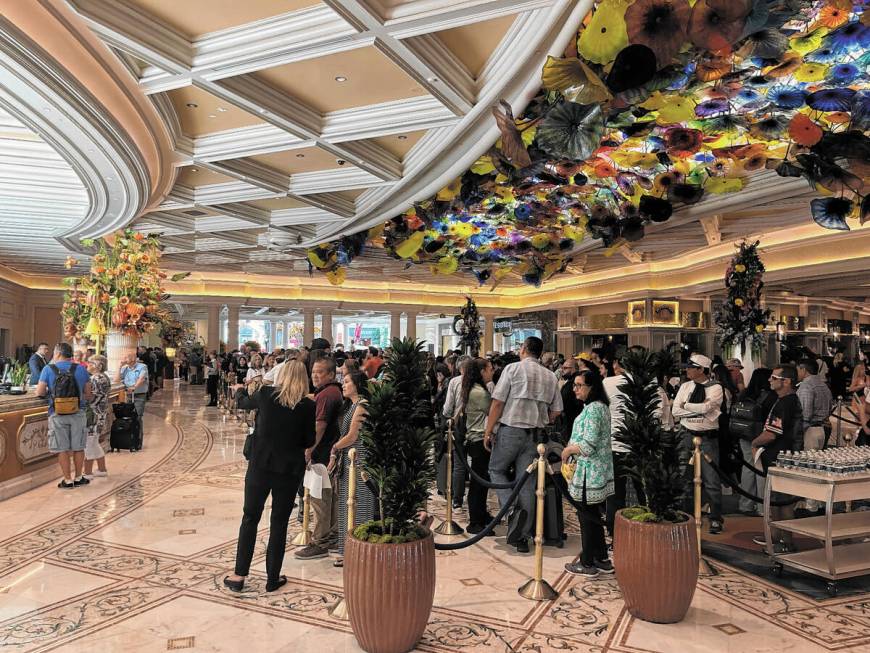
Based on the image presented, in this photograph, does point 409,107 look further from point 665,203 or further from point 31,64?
point 665,203

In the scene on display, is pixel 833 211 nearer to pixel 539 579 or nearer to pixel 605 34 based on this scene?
pixel 605 34

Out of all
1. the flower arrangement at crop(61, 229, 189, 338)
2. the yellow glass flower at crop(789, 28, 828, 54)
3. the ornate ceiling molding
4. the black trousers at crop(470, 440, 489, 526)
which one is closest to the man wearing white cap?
the black trousers at crop(470, 440, 489, 526)

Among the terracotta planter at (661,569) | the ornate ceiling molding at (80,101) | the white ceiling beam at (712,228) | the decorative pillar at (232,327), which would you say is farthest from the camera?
the decorative pillar at (232,327)

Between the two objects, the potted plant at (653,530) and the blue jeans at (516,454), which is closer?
the potted plant at (653,530)

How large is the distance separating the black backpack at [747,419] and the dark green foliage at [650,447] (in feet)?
7.63

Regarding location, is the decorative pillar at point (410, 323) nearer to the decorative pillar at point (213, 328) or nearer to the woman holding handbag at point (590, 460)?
the decorative pillar at point (213, 328)

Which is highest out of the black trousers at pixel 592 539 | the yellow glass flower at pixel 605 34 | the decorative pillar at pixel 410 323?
the yellow glass flower at pixel 605 34

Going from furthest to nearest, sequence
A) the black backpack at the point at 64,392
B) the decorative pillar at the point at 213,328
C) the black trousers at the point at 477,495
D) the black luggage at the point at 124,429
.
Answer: the decorative pillar at the point at 213,328, the black luggage at the point at 124,429, the black backpack at the point at 64,392, the black trousers at the point at 477,495

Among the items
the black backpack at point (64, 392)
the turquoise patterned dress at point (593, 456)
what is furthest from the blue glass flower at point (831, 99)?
the black backpack at point (64, 392)

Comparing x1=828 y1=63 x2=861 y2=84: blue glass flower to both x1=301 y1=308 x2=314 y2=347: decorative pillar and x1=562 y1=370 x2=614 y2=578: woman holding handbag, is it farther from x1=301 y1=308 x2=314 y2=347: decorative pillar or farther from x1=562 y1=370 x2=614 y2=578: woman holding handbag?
x1=301 y1=308 x2=314 y2=347: decorative pillar

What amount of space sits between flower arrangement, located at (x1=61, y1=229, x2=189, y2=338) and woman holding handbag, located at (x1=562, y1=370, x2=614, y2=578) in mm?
6590

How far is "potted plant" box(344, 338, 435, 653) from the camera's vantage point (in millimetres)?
3033

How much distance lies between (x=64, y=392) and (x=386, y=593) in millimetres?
4717

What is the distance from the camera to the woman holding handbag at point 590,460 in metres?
4.11
